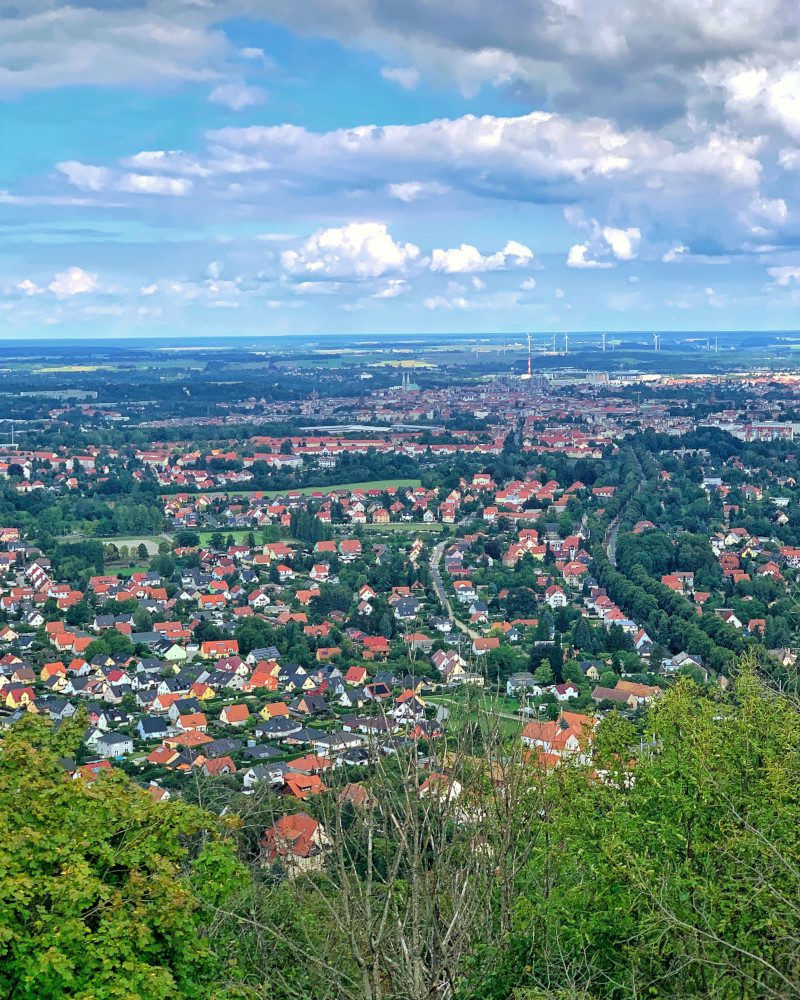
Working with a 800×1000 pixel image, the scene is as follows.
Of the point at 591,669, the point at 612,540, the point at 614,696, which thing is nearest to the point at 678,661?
the point at 591,669

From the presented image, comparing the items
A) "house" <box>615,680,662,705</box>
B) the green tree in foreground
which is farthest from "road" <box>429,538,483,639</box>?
the green tree in foreground

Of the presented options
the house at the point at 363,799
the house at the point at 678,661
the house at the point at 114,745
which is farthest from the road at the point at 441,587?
the house at the point at 363,799

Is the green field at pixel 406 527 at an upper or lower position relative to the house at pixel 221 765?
lower

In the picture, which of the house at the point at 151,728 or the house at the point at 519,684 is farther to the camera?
the house at the point at 519,684

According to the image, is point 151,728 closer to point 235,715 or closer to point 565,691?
point 235,715

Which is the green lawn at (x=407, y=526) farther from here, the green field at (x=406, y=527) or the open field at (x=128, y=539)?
the open field at (x=128, y=539)

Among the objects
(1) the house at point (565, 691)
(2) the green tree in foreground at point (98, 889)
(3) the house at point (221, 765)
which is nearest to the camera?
(2) the green tree in foreground at point (98, 889)

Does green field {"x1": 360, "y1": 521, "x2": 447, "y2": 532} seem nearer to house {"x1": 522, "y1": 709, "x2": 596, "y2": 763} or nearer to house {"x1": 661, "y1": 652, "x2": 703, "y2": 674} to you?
house {"x1": 661, "y1": 652, "x2": 703, "y2": 674}

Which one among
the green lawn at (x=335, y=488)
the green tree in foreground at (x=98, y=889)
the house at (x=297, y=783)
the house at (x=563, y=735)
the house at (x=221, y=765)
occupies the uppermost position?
the green tree in foreground at (x=98, y=889)
